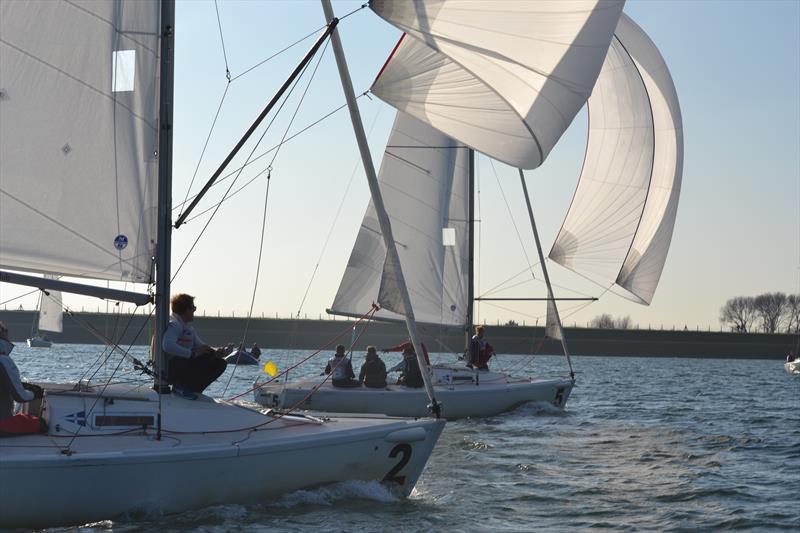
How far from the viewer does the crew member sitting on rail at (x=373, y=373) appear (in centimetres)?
1928

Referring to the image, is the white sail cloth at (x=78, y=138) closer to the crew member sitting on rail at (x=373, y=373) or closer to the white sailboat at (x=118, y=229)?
the white sailboat at (x=118, y=229)

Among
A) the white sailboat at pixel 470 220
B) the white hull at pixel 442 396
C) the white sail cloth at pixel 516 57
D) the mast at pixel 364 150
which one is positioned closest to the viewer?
the white sail cloth at pixel 516 57

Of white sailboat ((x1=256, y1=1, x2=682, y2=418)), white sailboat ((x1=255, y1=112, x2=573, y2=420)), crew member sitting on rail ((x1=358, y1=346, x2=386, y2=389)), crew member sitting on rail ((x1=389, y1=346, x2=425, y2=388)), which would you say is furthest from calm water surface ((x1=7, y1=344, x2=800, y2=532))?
white sailboat ((x1=255, y1=112, x2=573, y2=420))

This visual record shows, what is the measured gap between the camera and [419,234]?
2305 centimetres

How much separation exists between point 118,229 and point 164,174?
699 mm

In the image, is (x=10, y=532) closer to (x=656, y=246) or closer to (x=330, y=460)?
(x=330, y=460)

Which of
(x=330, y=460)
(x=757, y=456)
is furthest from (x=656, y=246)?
(x=330, y=460)

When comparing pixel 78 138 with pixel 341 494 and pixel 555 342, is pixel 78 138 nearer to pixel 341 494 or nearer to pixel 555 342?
pixel 341 494

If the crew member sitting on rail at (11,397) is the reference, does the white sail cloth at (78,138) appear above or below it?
above

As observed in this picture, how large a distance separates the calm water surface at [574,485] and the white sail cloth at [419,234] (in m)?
3.42

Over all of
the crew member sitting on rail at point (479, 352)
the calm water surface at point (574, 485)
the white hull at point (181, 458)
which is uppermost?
the crew member sitting on rail at point (479, 352)

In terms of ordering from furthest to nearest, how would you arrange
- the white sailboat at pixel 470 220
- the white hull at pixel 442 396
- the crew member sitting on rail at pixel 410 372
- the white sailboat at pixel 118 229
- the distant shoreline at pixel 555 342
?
the distant shoreline at pixel 555 342 → the white sailboat at pixel 470 220 → the crew member sitting on rail at pixel 410 372 → the white hull at pixel 442 396 → the white sailboat at pixel 118 229

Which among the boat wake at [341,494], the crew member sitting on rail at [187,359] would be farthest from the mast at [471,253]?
the crew member sitting on rail at [187,359]

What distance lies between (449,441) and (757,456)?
461 centimetres
